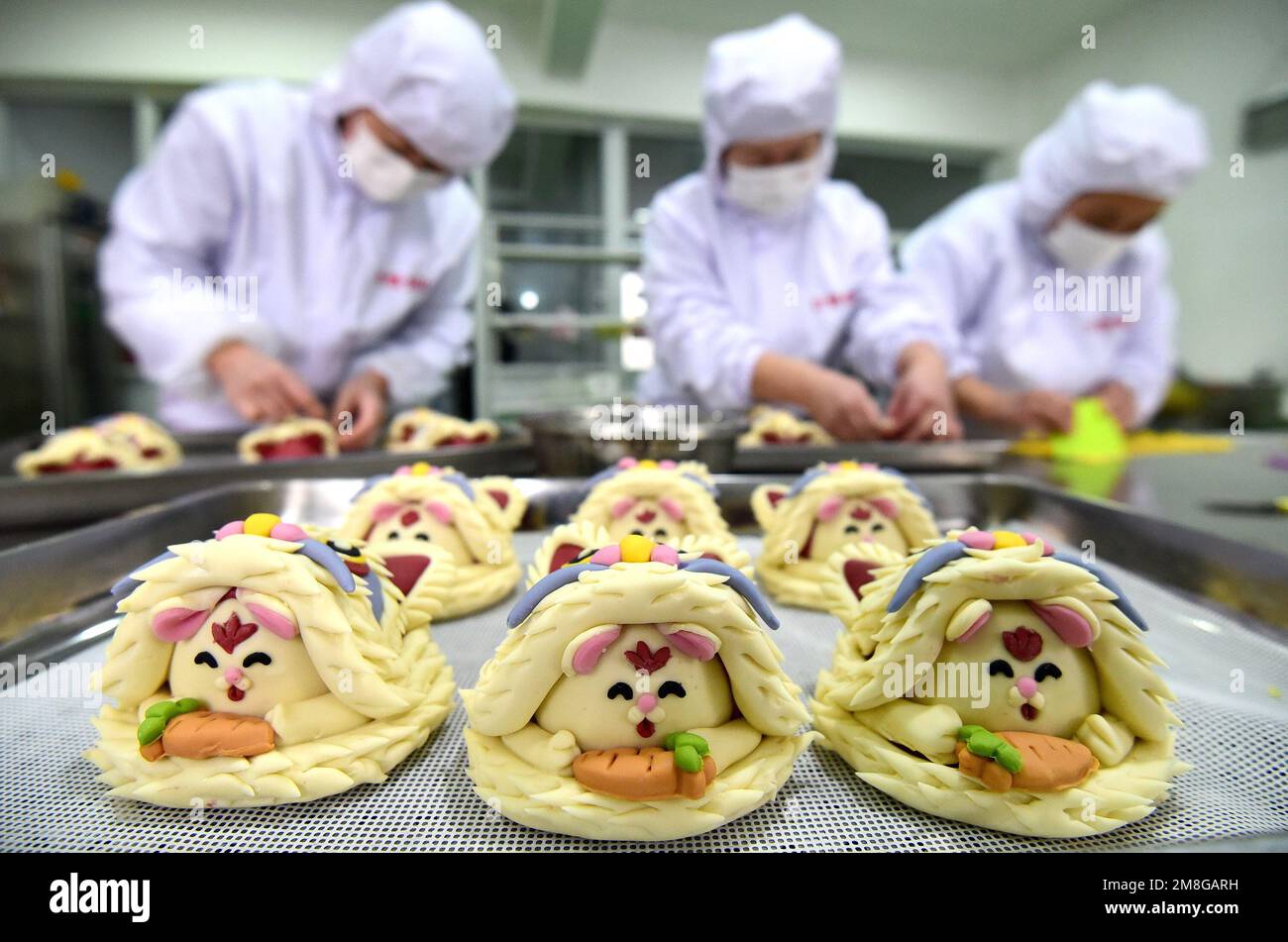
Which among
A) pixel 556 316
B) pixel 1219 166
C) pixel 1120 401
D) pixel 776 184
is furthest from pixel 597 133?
pixel 1219 166

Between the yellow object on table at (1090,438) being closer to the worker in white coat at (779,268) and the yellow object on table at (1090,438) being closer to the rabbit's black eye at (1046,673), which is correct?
the worker in white coat at (779,268)

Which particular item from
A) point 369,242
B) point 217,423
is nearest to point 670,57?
point 369,242

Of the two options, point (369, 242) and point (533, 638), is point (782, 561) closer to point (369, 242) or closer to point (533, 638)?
point (533, 638)

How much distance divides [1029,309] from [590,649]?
335 cm

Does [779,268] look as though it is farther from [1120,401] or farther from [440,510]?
[440,510]

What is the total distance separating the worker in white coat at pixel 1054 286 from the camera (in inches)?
119

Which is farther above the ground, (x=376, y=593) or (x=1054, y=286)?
(x=1054, y=286)

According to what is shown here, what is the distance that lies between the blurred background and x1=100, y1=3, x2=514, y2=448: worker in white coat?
120 centimetres

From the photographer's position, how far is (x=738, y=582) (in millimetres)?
921

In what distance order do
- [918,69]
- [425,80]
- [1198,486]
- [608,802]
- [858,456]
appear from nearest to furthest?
[608,802] < [858,456] < [1198,486] < [425,80] < [918,69]

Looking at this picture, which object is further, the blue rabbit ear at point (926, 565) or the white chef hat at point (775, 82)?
the white chef hat at point (775, 82)

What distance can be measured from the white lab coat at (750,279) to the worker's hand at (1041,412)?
18.2 inches

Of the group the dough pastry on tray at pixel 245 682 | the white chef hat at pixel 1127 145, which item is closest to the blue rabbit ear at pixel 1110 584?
the dough pastry on tray at pixel 245 682

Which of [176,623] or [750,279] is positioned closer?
[176,623]
